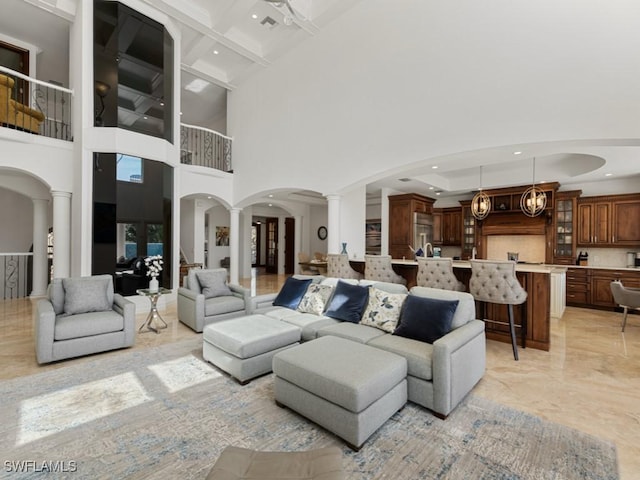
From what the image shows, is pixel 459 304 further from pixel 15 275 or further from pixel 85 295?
pixel 15 275

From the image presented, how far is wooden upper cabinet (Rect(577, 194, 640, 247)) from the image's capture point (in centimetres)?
625

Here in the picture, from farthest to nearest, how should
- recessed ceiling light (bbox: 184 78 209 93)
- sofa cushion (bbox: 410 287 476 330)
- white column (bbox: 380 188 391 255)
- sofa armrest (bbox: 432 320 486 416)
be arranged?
recessed ceiling light (bbox: 184 78 209 93) < white column (bbox: 380 188 391 255) < sofa cushion (bbox: 410 287 476 330) < sofa armrest (bbox: 432 320 486 416)

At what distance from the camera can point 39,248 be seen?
277 inches

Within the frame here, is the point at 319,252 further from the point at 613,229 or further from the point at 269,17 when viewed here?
the point at 613,229

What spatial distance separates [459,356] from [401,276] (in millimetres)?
3015

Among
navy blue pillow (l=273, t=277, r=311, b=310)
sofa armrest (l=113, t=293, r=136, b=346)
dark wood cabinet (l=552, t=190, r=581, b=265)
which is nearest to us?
sofa armrest (l=113, t=293, r=136, b=346)

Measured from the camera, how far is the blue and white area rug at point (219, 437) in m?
1.84

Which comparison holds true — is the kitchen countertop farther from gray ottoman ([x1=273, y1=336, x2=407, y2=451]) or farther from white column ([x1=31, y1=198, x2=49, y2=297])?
white column ([x1=31, y1=198, x2=49, y2=297])

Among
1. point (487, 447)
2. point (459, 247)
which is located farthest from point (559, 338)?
point (459, 247)

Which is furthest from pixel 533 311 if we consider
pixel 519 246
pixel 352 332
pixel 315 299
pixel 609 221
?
Result: pixel 519 246

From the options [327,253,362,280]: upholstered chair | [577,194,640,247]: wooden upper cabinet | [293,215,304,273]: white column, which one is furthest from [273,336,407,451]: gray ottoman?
[293,215,304,273]: white column

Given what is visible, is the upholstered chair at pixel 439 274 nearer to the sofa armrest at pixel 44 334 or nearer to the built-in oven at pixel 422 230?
the built-in oven at pixel 422 230

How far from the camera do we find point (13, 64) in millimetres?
6867

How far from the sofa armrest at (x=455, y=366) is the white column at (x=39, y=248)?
849 cm
